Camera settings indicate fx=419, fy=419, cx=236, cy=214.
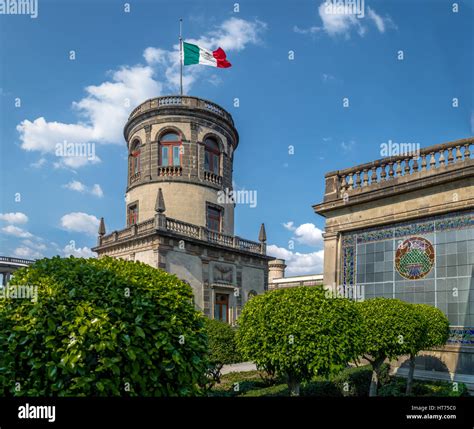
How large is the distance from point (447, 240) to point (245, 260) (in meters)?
18.9

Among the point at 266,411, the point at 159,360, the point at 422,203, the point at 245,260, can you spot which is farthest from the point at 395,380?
the point at 245,260

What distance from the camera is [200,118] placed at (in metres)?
30.9

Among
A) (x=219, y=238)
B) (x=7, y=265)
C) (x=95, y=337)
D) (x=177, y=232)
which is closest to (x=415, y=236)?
(x=95, y=337)

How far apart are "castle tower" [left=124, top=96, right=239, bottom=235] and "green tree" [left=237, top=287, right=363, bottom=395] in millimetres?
20092

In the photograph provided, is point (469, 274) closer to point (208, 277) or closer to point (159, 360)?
point (159, 360)

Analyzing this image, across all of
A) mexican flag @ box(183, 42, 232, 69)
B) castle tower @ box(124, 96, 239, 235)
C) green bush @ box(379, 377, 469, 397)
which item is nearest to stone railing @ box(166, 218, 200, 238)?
castle tower @ box(124, 96, 239, 235)

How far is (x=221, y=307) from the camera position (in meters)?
28.8

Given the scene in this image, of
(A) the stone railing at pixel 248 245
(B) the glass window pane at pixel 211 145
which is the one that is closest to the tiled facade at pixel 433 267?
(A) the stone railing at pixel 248 245

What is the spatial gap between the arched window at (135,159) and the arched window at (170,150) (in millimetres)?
2311

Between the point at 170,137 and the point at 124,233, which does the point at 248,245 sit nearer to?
the point at 124,233

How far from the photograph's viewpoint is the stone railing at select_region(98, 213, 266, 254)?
25578 millimetres

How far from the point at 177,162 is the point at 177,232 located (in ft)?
20.6

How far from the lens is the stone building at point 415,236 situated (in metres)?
13.0

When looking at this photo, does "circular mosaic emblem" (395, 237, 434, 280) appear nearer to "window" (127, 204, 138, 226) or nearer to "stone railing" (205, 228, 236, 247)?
"stone railing" (205, 228, 236, 247)
